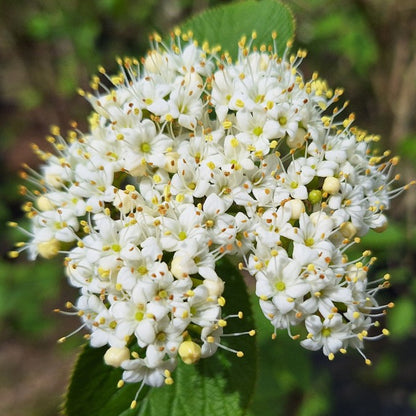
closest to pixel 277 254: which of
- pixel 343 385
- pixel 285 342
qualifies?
pixel 285 342

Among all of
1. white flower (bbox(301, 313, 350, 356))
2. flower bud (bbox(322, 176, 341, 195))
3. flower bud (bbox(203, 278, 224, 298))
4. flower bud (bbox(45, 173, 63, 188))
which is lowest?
white flower (bbox(301, 313, 350, 356))

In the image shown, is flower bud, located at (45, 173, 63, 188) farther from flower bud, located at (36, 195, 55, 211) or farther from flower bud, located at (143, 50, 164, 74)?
flower bud, located at (143, 50, 164, 74)

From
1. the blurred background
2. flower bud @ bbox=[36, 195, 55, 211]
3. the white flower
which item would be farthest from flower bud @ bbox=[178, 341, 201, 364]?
the blurred background

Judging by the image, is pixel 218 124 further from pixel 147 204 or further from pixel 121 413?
pixel 121 413

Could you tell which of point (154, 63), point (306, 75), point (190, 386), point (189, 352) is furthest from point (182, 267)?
point (306, 75)

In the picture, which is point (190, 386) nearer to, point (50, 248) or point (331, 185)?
point (50, 248)

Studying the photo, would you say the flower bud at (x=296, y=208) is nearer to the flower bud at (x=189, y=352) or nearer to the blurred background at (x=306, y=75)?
the flower bud at (x=189, y=352)
